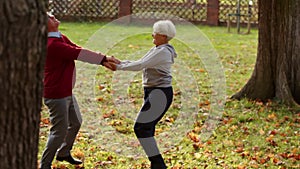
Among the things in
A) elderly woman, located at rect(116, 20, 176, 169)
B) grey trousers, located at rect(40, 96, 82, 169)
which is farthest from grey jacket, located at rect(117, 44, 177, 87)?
grey trousers, located at rect(40, 96, 82, 169)

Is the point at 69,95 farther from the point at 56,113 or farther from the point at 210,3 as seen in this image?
the point at 210,3

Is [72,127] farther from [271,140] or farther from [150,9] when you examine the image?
[150,9]

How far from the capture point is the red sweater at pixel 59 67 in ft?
15.5

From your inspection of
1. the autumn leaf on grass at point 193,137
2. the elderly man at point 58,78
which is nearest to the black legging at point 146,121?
the elderly man at point 58,78

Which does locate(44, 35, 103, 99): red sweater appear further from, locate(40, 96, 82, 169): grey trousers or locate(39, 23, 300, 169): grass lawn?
locate(39, 23, 300, 169): grass lawn

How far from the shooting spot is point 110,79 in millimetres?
10156

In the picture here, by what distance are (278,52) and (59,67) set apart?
432cm

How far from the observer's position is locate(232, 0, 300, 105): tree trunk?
321 inches

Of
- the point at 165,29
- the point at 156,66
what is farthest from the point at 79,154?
the point at 165,29

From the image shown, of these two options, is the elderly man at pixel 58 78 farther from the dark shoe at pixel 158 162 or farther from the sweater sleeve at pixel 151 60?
the dark shoe at pixel 158 162

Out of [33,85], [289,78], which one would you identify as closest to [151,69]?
[33,85]

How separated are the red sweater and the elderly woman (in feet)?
1.59

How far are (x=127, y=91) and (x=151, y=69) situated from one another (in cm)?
402

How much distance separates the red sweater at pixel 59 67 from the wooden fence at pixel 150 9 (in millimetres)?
15616
